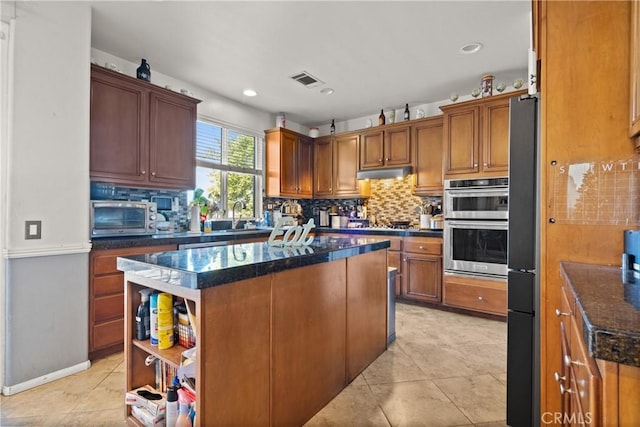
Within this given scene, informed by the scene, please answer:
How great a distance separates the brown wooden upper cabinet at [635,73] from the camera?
1168mm

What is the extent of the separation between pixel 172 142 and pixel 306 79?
5.51 feet

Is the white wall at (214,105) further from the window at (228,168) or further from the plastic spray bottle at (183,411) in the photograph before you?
the plastic spray bottle at (183,411)

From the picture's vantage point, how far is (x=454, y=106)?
3.75m

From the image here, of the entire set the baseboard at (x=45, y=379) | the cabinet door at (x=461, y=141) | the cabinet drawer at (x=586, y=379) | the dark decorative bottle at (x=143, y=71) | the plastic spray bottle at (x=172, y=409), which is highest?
the dark decorative bottle at (x=143, y=71)

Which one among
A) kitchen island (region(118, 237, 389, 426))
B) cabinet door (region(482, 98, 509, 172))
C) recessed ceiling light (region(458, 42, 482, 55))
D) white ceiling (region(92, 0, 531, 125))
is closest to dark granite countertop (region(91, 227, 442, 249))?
cabinet door (region(482, 98, 509, 172))

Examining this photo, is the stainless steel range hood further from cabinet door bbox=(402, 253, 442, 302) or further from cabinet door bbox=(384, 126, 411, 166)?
cabinet door bbox=(402, 253, 442, 302)

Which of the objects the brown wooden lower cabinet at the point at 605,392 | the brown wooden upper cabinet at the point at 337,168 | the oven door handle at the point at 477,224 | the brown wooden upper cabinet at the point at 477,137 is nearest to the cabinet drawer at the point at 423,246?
the oven door handle at the point at 477,224

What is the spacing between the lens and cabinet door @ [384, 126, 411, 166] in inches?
172

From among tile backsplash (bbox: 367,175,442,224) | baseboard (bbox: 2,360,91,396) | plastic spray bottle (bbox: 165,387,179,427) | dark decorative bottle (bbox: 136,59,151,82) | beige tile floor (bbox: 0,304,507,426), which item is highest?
dark decorative bottle (bbox: 136,59,151,82)

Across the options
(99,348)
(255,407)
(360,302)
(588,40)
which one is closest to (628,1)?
(588,40)

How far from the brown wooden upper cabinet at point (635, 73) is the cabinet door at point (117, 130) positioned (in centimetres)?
344

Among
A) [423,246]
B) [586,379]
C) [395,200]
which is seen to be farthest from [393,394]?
[395,200]

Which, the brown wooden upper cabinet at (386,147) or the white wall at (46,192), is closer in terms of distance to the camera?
the white wall at (46,192)

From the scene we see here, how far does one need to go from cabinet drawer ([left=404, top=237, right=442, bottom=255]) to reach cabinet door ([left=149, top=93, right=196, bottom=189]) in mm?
2740
